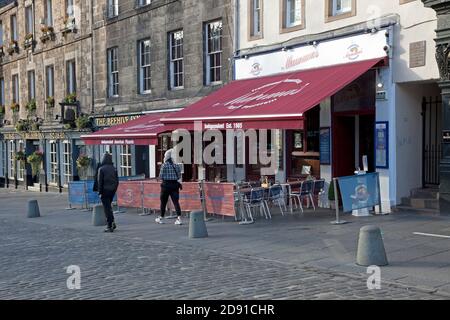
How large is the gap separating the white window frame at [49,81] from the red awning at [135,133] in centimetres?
964

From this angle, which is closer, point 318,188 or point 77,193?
point 318,188

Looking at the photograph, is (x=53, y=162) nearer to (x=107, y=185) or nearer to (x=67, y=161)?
(x=67, y=161)

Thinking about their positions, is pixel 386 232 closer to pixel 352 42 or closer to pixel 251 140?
pixel 352 42

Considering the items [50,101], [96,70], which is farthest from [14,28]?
[96,70]

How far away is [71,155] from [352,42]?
1622 cm

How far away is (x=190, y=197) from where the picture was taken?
47.0ft

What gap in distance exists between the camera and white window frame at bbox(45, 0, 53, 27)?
1125 inches

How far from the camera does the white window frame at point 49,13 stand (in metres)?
28.6

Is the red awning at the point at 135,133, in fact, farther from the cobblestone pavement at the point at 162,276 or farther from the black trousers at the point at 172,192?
the cobblestone pavement at the point at 162,276

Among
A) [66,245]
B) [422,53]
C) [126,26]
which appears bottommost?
[66,245]

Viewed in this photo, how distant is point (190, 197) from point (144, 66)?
893 centimetres

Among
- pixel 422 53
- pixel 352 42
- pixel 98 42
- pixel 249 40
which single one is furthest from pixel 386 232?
pixel 98 42

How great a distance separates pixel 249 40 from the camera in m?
17.1

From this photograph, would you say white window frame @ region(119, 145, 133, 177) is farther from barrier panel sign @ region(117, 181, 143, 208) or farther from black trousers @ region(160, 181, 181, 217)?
black trousers @ region(160, 181, 181, 217)
